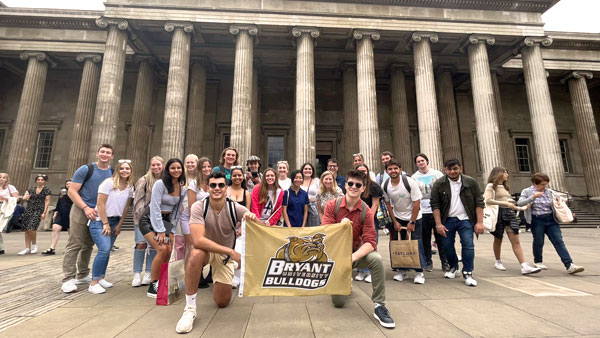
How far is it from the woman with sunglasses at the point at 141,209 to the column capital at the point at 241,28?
1331cm

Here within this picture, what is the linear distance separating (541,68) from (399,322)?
20.6 metres

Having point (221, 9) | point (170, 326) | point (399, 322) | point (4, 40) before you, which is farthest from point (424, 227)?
point (4, 40)

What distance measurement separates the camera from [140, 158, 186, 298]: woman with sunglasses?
3.90 meters

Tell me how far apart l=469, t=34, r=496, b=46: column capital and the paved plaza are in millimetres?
15850

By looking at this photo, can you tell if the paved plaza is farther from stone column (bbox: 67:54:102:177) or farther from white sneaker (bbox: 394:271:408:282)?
stone column (bbox: 67:54:102:177)

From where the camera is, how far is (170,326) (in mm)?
2914

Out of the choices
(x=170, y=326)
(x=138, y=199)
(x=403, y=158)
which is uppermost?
(x=403, y=158)

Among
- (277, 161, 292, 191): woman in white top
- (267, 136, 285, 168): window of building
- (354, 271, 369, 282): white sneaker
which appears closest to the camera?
(354, 271, 369, 282): white sneaker

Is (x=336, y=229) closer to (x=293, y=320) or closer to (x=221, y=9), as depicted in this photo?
(x=293, y=320)

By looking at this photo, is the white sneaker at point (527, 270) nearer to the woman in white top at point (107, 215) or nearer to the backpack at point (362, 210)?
the backpack at point (362, 210)

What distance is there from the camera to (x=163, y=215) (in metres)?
4.17

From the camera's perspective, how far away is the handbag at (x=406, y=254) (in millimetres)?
4438

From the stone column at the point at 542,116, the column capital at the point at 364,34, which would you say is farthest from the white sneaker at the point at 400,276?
the stone column at the point at 542,116

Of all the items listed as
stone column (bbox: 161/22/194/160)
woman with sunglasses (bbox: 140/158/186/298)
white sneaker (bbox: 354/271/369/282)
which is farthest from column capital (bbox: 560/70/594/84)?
woman with sunglasses (bbox: 140/158/186/298)
